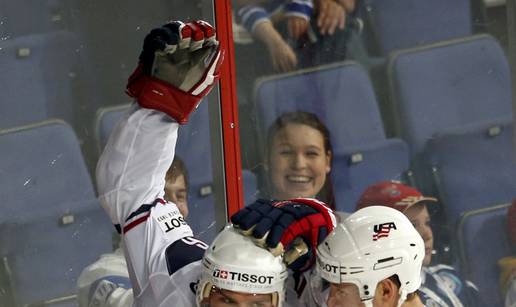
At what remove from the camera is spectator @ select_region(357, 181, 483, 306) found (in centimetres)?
366

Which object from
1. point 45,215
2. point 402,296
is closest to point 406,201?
point 45,215

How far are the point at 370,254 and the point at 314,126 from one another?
44.6 inches

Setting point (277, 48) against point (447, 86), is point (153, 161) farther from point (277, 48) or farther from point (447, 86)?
point (447, 86)

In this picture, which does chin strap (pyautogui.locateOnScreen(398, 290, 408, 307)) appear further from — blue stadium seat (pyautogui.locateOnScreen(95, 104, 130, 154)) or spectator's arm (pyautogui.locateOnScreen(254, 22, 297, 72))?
spectator's arm (pyautogui.locateOnScreen(254, 22, 297, 72))

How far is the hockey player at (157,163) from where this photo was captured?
272cm

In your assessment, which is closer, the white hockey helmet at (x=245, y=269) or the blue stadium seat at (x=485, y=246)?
the white hockey helmet at (x=245, y=269)

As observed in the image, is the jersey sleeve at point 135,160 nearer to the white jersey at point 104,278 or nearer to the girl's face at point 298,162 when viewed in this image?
the white jersey at point 104,278

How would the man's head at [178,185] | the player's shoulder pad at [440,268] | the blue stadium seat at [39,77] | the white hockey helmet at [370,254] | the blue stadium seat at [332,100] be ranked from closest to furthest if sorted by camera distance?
the white hockey helmet at [370,254] → the blue stadium seat at [39,77] → the man's head at [178,185] → the blue stadium seat at [332,100] → the player's shoulder pad at [440,268]

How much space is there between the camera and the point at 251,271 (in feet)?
8.37

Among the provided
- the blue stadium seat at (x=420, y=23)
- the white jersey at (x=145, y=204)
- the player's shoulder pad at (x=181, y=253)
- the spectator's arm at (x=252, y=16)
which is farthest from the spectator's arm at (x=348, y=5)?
the player's shoulder pad at (x=181, y=253)

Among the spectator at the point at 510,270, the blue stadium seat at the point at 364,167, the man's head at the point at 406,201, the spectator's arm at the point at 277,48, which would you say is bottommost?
the spectator at the point at 510,270

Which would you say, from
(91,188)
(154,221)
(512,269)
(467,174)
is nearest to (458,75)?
(467,174)

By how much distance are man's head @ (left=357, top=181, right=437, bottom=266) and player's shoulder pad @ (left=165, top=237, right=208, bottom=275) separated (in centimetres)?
93

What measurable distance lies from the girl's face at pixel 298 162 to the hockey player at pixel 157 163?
760 mm
